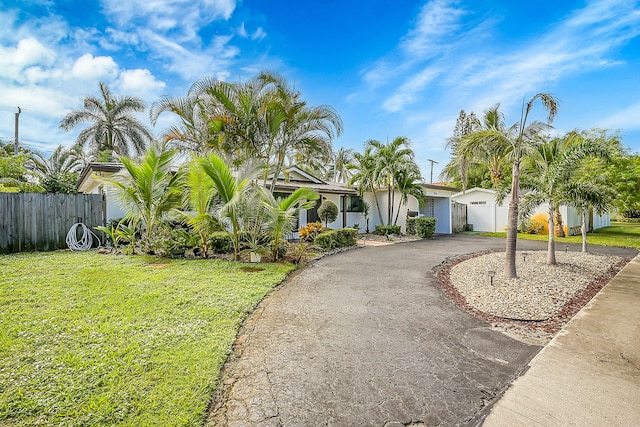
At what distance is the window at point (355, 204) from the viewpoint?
18.0 meters

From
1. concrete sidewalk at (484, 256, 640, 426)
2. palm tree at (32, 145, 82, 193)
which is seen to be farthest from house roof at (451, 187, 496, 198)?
palm tree at (32, 145, 82, 193)

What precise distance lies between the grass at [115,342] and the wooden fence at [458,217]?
16.3 m

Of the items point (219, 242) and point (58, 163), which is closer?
point (219, 242)

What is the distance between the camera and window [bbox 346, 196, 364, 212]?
18.0 m

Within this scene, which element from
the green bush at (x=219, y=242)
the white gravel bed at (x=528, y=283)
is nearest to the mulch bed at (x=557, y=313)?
the white gravel bed at (x=528, y=283)

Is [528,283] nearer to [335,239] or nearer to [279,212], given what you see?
[279,212]

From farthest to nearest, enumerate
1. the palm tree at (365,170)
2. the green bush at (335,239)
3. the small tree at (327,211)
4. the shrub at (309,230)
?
the palm tree at (365,170), the small tree at (327,211), the green bush at (335,239), the shrub at (309,230)

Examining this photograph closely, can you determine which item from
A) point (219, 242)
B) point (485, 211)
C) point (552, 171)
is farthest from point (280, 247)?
point (485, 211)

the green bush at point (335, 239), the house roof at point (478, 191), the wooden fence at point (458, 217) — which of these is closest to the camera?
the green bush at point (335, 239)

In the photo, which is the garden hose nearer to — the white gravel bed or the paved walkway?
the paved walkway

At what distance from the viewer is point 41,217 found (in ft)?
32.8

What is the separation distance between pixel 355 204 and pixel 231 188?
1091cm

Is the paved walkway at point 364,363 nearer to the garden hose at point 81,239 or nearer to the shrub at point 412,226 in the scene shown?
the garden hose at point 81,239

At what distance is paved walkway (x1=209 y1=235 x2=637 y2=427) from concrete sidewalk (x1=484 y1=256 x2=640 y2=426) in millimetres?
200
